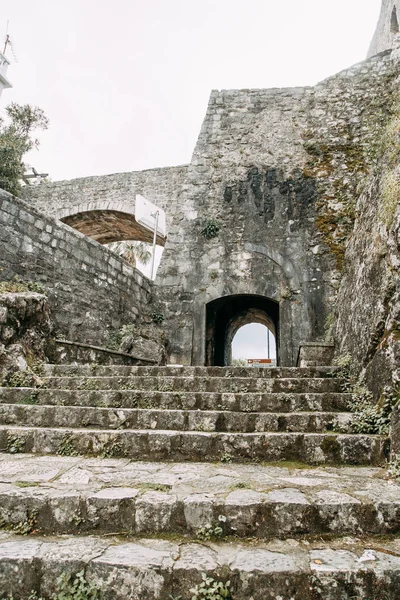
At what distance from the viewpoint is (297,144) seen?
8.34 m

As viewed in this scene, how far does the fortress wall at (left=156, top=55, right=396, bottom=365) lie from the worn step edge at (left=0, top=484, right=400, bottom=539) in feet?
16.9

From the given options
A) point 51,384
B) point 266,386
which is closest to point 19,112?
point 51,384

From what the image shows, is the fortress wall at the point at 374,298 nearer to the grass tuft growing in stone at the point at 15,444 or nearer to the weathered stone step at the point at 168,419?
the weathered stone step at the point at 168,419

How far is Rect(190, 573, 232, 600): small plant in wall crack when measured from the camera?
1.45 meters

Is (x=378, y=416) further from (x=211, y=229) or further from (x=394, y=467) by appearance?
(x=211, y=229)

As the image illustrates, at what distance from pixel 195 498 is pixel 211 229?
6.40 m

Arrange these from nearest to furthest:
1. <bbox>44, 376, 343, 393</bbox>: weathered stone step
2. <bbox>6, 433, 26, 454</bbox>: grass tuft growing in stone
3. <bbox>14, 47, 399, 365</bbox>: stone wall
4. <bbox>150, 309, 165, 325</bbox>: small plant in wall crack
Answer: <bbox>6, 433, 26, 454</bbox>: grass tuft growing in stone < <bbox>44, 376, 343, 393</bbox>: weathered stone step < <bbox>14, 47, 399, 365</bbox>: stone wall < <bbox>150, 309, 165, 325</bbox>: small plant in wall crack

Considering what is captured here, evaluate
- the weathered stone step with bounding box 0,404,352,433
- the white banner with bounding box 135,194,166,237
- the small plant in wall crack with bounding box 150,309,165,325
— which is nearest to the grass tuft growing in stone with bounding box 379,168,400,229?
the weathered stone step with bounding box 0,404,352,433

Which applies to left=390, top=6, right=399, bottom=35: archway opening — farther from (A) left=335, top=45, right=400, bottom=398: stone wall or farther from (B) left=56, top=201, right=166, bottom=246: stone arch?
(A) left=335, top=45, right=400, bottom=398: stone wall

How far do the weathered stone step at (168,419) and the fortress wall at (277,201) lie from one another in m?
4.15

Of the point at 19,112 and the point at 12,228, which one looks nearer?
the point at 12,228

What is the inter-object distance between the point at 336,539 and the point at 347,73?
372 inches

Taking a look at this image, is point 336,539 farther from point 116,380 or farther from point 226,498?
point 116,380

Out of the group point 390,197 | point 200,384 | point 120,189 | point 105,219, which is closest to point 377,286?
point 390,197
